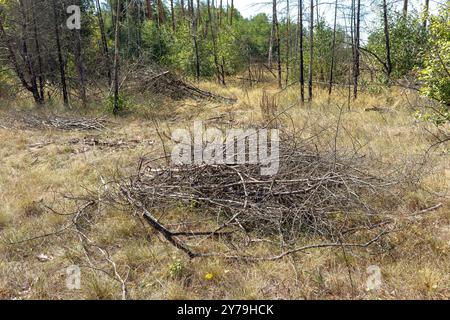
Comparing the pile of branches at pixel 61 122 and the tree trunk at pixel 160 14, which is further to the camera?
the tree trunk at pixel 160 14

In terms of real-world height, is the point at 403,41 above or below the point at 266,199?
above

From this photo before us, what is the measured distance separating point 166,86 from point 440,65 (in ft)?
26.9

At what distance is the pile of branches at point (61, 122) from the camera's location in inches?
290

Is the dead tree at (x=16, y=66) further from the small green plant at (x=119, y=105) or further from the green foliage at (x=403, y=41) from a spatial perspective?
the green foliage at (x=403, y=41)

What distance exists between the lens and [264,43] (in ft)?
72.0

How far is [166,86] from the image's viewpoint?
34.6 feet

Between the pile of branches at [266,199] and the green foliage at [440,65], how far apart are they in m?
1.06

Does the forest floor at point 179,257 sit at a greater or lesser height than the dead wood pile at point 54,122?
lesser

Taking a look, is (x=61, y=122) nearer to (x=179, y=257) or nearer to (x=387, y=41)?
(x=179, y=257)

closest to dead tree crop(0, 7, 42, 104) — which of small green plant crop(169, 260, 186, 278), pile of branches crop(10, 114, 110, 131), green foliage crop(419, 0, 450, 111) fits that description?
pile of branches crop(10, 114, 110, 131)

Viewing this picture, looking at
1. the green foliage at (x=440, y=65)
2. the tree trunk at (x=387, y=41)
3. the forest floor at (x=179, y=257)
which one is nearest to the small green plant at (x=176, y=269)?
the forest floor at (x=179, y=257)

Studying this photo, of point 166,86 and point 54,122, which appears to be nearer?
point 54,122

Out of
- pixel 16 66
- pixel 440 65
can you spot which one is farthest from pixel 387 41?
pixel 16 66

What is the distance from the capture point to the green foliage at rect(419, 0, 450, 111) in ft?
11.2
